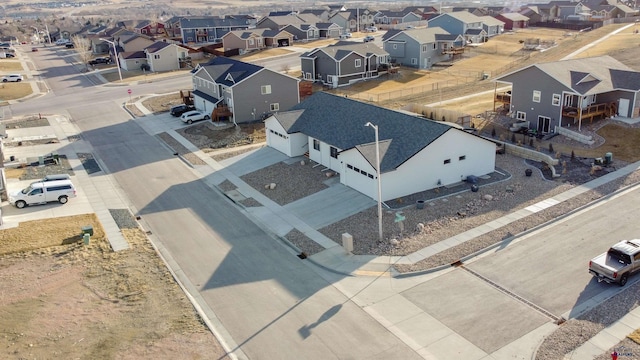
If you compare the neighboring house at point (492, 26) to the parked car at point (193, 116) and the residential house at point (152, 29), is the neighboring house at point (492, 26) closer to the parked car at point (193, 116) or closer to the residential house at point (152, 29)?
the parked car at point (193, 116)

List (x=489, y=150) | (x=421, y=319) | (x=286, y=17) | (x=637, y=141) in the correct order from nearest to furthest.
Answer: (x=421, y=319) → (x=489, y=150) → (x=637, y=141) → (x=286, y=17)

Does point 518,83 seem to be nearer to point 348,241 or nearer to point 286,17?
point 348,241

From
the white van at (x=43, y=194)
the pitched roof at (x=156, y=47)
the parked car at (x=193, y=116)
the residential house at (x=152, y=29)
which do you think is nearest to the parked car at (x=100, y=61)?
the pitched roof at (x=156, y=47)

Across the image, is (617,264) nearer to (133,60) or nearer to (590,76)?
(590,76)

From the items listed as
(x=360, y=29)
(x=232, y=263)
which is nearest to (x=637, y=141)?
(x=232, y=263)

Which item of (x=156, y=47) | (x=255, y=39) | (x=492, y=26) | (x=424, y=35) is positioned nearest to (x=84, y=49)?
(x=156, y=47)

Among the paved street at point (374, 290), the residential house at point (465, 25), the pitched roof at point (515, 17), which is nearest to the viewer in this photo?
the paved street at point (374, 290)

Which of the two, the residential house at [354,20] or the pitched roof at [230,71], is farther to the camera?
the residential house at [354,20]

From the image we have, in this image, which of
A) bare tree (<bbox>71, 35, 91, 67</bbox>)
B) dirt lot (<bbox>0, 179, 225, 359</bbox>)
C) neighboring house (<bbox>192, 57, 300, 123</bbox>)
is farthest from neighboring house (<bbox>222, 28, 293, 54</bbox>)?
dirt lot (<bbox>0, 179, 225, 359</bbox>)
